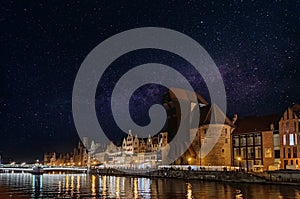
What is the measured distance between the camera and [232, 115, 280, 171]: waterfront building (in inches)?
2813

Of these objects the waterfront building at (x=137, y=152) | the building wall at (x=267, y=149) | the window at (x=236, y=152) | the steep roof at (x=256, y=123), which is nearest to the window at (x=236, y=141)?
the window at (x=236, y=152)

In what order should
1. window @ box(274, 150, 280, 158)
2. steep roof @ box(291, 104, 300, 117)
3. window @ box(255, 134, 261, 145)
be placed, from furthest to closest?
window @ box(255, 134, 261, 145), window @ box(274, 150, 280, 158), steep roof @ box(291, 104, 300, 117)

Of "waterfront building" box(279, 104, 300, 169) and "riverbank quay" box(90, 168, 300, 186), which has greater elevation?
"waterfront building" box(279, 104, 300, 169)

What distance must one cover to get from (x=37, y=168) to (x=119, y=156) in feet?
130

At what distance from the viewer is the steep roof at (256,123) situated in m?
73.6

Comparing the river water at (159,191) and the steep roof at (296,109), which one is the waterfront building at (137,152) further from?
the river water at (159,191)

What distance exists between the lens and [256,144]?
245 ft

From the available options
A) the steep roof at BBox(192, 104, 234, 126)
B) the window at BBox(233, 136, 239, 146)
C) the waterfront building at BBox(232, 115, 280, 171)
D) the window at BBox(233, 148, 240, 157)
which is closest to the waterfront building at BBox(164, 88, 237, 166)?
the steep roof at BBox(192, 104, 234, 126)

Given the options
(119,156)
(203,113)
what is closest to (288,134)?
(203,113)

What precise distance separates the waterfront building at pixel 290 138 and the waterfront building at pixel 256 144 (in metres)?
1.98

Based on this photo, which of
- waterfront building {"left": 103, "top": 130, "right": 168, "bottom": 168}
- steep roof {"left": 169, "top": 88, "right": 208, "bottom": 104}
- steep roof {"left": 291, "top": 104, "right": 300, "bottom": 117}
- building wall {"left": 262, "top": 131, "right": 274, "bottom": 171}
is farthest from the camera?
waterfront building {"left": 103, "top": 130, "right": 168, "bottom": 168}

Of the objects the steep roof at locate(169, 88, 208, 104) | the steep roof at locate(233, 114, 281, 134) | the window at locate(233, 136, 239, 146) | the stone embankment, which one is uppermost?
the steep roof at locate(169, 88, 208, 104)

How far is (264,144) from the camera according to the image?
72.8 metres

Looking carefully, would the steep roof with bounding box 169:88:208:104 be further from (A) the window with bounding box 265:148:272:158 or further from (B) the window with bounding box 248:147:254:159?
(A) the window with bounding box 265:148:272:158
